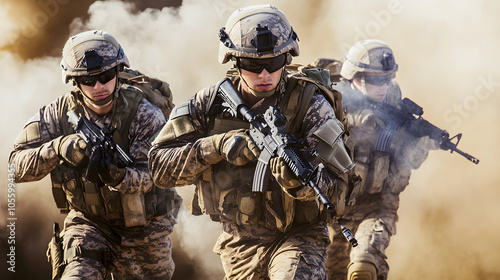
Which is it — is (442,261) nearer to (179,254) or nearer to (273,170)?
(179,254)

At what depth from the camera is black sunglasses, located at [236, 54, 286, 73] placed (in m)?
6.21

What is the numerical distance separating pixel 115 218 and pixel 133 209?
0.74 ft

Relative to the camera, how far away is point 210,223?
11.3 meters

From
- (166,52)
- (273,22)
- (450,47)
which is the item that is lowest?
(273,22)

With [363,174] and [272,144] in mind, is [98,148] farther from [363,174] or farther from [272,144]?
[363,174]

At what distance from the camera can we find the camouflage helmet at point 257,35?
243 inches

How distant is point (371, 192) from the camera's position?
9812mm

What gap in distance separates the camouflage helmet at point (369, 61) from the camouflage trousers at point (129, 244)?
3314mm

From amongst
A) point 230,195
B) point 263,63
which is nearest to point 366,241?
point 230,195

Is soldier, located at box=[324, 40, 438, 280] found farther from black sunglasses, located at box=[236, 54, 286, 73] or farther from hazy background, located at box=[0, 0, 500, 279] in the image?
black sunglasses, located at box=[236, 54, 286, 73]

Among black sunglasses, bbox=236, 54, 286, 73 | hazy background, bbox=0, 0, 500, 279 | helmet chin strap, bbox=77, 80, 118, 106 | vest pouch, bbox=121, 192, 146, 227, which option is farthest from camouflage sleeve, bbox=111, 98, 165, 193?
hazy background, bbox=0, 0, 500, 279

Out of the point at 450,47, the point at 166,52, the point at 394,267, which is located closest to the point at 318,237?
the point at 166,52

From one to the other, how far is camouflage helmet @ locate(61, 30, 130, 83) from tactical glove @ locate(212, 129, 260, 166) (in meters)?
1.66

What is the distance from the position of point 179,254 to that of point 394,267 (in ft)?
11.9
